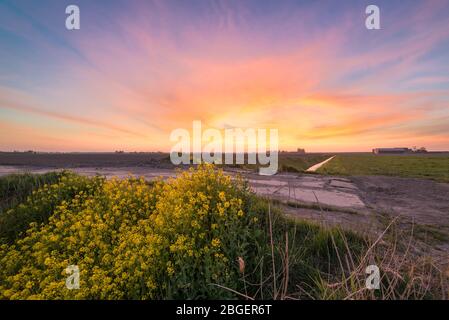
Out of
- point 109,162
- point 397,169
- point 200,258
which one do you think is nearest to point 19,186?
point 200,258

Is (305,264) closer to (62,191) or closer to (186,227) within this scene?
(186,227)

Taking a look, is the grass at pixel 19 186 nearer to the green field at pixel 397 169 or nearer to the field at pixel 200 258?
the field at pixel 200 258

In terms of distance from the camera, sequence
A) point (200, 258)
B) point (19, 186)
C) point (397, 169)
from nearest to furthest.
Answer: point (200, 258)
point (19, 186)
point (397, 169)

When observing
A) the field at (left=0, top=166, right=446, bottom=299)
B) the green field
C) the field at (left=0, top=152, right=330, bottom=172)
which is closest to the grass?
the field at (left=0, top=166, right=446, bottom=299)

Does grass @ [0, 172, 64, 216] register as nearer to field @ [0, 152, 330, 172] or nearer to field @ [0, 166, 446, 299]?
field @ [0, 166, 446, 299]

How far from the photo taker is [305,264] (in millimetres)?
3729

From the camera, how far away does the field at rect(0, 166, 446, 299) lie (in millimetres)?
2953

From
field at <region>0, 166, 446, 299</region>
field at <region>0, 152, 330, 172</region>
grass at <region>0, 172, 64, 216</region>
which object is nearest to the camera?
field at <region>0, 166, 446, 299</region>

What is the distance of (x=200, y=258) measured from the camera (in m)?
3.57

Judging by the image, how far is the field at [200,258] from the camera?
295 centimetres

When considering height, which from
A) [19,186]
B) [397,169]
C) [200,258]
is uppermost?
[19,186]

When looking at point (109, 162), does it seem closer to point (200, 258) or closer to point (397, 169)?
point (200, 258)

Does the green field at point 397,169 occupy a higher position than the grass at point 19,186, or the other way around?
the grass at point 19,186

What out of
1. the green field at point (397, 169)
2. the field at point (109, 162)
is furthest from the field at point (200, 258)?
the green field at point (397, 169)
